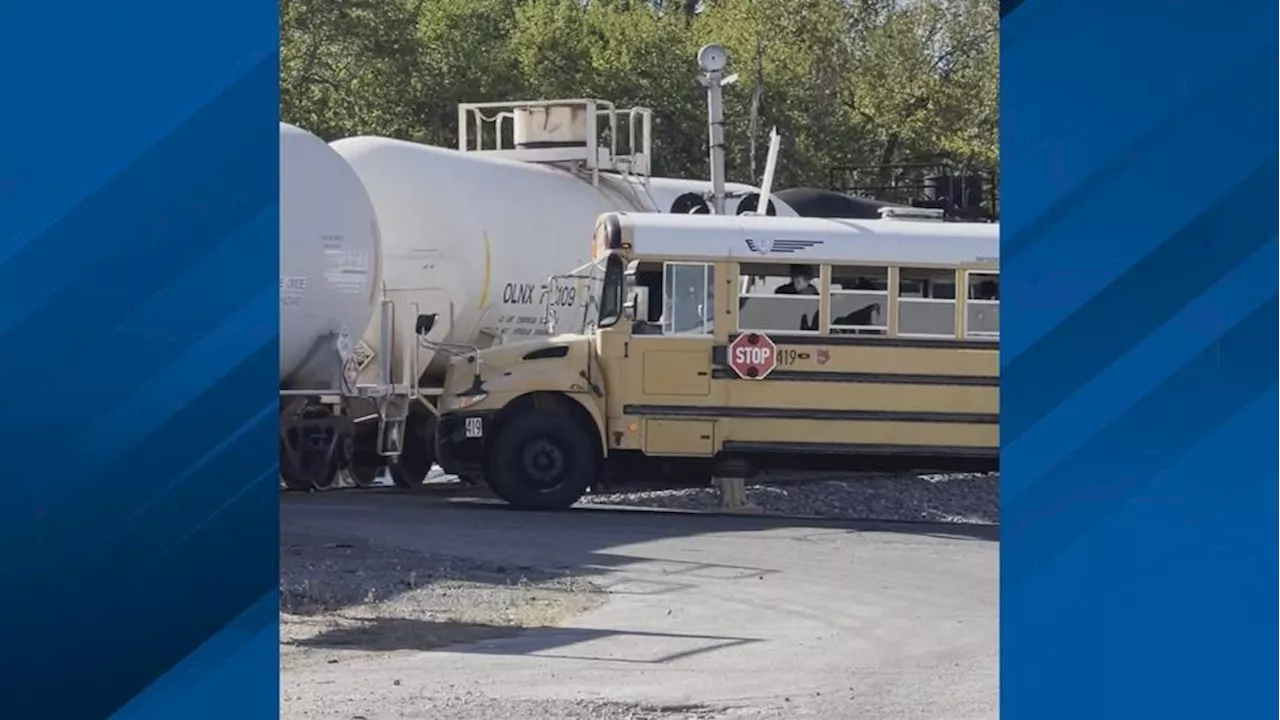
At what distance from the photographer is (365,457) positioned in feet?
70.4

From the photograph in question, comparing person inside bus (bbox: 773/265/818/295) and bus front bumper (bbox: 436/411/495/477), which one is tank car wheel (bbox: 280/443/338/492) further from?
person inside bus (bbox: 773/265/818/295)

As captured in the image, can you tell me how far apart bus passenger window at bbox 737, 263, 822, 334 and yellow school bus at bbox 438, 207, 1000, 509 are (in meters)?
0.02

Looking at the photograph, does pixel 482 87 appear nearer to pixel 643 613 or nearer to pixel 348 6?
pixel 348 6

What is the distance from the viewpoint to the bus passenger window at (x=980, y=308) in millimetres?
19047

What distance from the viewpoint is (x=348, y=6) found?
37.4 meters

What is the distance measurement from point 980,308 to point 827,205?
516 centimetres

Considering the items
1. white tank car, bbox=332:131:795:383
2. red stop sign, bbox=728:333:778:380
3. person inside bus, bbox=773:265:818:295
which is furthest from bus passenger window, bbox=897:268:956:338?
white tank car, bbox=332:131:795:383

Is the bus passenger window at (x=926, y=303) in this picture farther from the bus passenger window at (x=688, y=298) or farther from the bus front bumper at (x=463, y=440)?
the bus front bumper at (x=463, y=440)

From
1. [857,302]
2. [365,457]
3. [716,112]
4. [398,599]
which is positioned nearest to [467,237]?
[365,457]

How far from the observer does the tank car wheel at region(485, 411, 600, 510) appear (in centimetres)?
1889
